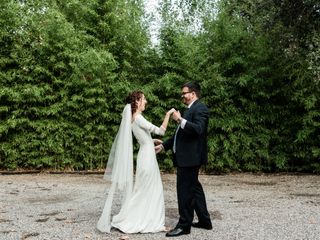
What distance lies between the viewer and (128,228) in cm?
468

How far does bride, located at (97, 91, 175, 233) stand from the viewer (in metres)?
4.73

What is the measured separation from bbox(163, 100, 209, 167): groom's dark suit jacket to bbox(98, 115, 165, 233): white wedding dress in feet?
0.91

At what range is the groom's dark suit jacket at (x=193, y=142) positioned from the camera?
14.8ft

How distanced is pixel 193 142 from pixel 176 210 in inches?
65.4

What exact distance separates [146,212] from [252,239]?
1.12 metres

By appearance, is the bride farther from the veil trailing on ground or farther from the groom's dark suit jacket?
the groom's dark suit jacket

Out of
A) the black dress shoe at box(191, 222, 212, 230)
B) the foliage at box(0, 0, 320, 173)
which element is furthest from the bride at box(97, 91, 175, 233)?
the foliage at box(0, 0, 320, 173)

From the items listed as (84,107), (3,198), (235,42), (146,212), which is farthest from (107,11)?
(146,212)

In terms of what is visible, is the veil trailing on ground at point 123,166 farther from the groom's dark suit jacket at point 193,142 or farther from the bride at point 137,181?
the groom's dark suit jacket at point 193,142

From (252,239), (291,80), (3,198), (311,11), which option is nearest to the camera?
(252,239)

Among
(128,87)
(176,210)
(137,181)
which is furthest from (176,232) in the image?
(128,87)

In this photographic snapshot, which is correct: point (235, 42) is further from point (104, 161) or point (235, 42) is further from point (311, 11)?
point (104, 161)

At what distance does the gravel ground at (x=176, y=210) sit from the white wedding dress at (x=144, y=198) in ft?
0.42

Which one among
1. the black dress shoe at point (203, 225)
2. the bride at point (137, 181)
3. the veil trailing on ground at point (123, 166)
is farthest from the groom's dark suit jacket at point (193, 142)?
the black dress shoe at point (203, 225)
